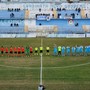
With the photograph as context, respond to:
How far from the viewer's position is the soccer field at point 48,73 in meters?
18.8

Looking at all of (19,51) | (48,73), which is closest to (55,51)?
(19,51)

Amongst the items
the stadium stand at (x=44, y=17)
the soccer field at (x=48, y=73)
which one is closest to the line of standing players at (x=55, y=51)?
the soccer field at (x=48, y=73)

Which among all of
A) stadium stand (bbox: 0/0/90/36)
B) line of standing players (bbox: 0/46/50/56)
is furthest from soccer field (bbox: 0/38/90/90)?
stadium stand (bbox: 0/0/90/36)

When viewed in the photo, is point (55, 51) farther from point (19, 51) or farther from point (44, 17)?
point (44, 17)

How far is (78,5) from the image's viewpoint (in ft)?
216

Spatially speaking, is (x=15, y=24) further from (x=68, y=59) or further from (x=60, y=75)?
(x=60, y=75)

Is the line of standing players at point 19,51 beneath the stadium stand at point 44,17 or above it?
beneath

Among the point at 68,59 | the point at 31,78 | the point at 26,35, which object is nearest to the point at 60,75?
the point at 31,78

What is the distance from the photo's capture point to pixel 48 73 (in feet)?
73.5

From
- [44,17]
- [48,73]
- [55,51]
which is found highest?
[44,17]

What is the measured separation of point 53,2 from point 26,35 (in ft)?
45.0

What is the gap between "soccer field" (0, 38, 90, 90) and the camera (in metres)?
18.8

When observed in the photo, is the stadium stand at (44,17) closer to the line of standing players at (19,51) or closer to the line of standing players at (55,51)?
the line of standing players at (19,51)

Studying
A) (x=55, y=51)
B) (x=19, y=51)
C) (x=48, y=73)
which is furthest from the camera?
(x=55, y=51)
